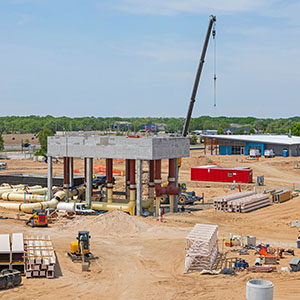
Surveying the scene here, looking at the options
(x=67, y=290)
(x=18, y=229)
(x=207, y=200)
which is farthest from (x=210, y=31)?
(x=67, y=290)

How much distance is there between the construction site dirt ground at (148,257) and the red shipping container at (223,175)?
1664 centimetres

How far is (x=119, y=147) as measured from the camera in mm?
48781

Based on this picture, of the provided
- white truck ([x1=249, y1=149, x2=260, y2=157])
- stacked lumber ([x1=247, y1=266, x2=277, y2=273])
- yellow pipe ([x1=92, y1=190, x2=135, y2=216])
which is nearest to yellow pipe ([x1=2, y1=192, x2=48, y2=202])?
yellow pipe ([x1=92, y1=190, x2=135, y2=216])

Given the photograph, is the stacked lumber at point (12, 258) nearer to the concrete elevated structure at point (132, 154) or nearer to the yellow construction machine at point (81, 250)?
the yellow construction machine at point (81, 250)

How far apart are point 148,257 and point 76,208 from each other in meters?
17.0

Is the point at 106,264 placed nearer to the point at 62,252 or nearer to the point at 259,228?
the point at 62,252

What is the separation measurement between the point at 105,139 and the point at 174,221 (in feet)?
33.7

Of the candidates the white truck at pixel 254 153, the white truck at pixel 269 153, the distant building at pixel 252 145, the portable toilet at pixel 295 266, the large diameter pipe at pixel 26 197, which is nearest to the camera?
the portable toilet at pixel 295 266

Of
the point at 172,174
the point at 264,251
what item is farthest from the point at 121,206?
the point at 264,251

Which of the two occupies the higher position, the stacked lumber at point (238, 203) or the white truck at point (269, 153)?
the white truck at point (269, 153)

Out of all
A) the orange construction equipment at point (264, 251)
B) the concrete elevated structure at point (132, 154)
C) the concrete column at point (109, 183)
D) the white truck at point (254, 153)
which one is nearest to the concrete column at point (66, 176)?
the concrete elevated structure at point (132, 154)

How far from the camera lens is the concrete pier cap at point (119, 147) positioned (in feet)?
155

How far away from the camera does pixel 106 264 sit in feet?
106

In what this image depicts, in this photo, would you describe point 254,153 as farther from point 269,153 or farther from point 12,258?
point 12,258
